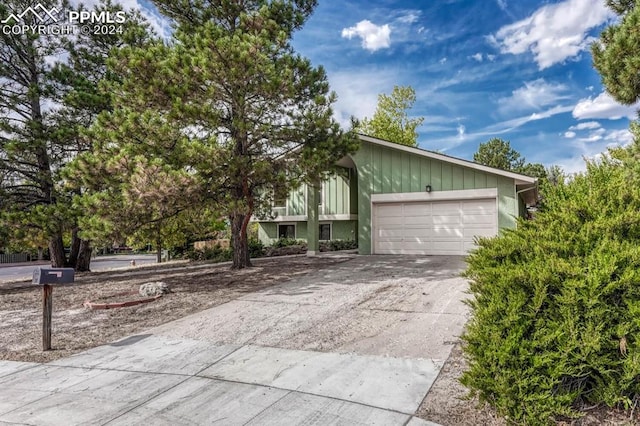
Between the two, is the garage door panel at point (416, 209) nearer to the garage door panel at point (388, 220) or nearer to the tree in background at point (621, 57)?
the garage door panel at point (388, 220)

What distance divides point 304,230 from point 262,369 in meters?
17.2

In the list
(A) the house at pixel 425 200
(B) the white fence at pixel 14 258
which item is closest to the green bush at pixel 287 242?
(A) the house at pixel 425 200

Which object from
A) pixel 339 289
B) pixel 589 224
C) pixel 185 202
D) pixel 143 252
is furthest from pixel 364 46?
pixel 143 252

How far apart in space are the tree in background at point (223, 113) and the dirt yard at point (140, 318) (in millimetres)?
2120

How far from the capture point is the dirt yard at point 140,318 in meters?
2.96

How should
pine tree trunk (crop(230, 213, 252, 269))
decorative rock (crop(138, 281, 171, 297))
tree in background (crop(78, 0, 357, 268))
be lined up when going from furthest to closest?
1. pine tree trunk (crop(230, 213, 252, 269))
2. tree in background (crop(78, 0, 357, 268))
3. decorative rock (crop(138, 281, 171, 297))

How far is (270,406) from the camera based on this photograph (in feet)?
10.6

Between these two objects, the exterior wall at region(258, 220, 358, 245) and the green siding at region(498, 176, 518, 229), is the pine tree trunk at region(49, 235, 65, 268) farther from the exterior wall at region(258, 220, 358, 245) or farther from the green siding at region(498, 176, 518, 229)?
the green siding at region(498, 176, 518, 229)

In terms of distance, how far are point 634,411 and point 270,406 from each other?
112 inches

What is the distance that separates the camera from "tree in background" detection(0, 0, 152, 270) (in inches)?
448

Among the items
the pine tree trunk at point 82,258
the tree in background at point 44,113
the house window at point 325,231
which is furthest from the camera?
the house window at point 325,231

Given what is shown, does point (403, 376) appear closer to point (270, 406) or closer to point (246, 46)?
point (270, 406)

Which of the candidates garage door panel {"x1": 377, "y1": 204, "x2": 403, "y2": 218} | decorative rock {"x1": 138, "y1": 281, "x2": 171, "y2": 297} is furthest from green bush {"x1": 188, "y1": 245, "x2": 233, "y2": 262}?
decorative rock {"x1": 138, "y1": 281, "x2": 171, "y2": 297}

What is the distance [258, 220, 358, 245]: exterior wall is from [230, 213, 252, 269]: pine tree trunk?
8.16m
